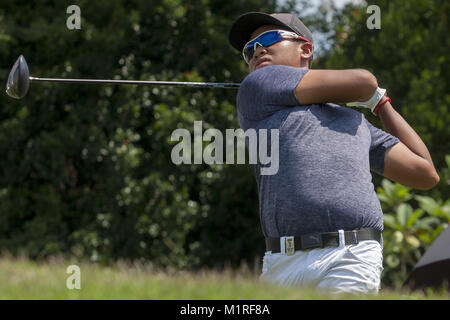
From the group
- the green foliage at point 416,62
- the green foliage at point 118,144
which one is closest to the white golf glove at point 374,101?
the green foliage at point 416,62

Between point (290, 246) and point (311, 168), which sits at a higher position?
point (311, 168)

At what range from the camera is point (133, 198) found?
9078 mm

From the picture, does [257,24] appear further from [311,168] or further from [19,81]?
[19,81]

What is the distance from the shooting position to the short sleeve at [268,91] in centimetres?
247

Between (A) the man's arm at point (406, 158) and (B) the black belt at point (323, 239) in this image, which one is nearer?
(B) the black belt at point (323, 239)

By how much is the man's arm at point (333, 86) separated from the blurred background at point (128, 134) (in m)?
6.36

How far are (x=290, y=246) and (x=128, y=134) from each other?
7.05 m

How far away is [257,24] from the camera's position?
116 inches

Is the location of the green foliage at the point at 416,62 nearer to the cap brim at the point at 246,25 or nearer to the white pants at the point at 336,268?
the cap brim at the point at 246,25

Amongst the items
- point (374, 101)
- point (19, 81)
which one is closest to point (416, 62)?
point (374, 101)

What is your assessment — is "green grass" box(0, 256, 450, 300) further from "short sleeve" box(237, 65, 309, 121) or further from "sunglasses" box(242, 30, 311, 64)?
"sunglasses" box(242, 30, 311, 64)

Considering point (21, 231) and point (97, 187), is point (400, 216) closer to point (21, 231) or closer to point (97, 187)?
point (97, 187)
